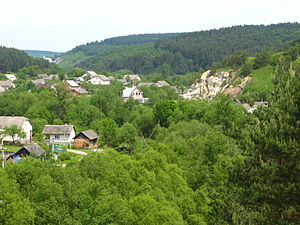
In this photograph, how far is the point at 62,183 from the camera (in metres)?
20.1

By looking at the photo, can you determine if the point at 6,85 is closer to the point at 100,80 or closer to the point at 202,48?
the point at 100,80

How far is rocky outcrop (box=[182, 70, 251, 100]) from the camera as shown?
260ft

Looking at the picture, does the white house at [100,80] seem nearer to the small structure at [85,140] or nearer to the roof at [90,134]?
the roof at [90,134]

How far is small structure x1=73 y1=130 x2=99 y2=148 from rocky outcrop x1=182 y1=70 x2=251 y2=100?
33139mm

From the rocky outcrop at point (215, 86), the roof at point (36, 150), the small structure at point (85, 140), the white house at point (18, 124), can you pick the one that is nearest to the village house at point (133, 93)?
the rocky outcrop at point (215, 86)

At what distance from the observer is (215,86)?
8712cm

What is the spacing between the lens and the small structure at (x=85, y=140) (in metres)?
53.6

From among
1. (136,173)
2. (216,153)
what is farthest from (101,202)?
(216,153)

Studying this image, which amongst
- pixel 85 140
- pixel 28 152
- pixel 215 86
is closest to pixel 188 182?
pixel 28 152

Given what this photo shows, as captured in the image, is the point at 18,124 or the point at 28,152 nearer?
the point at 28,152

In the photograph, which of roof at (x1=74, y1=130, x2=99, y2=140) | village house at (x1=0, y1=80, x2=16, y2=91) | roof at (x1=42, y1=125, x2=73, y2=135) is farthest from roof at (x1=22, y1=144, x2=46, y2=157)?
village house at (x1=0, y1=80, x2=16, y2=91)

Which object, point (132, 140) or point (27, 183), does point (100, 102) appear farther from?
point (27, 183)

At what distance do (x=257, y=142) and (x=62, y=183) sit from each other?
32.0ft

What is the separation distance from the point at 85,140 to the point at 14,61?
10052 centimetres
